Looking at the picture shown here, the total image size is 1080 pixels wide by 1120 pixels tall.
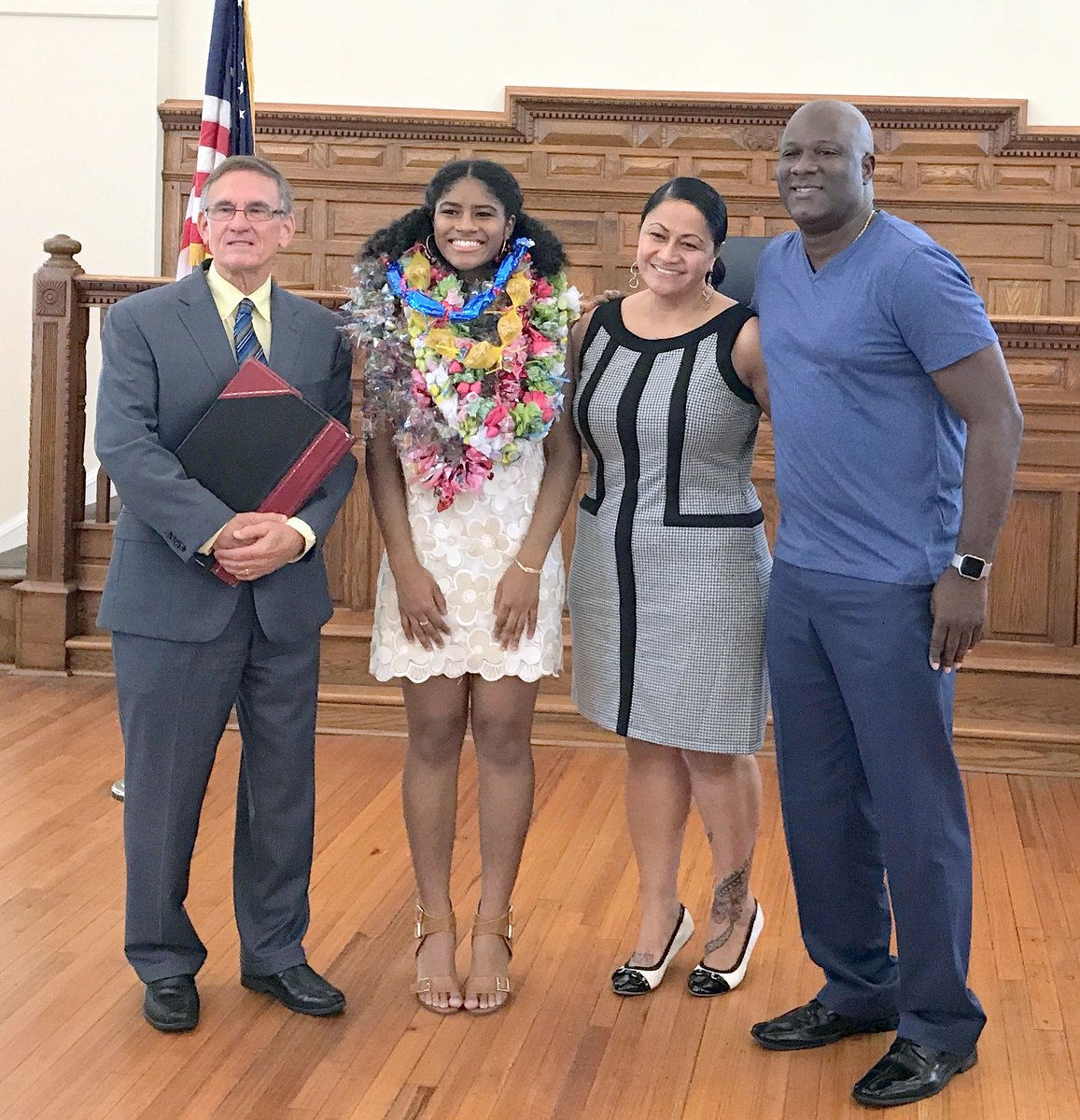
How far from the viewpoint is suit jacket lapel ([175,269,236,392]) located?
231 cm

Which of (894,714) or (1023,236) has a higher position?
(1023,236)

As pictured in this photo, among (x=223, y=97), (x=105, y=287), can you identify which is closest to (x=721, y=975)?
(x=223, y=97)

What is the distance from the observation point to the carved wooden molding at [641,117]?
6.14 m

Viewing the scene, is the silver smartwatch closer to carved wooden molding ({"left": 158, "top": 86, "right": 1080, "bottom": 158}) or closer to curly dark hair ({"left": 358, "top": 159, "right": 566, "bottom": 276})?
curly dark hair ({"left": 358, "top": 159, "right": 566, "bottom": 276})

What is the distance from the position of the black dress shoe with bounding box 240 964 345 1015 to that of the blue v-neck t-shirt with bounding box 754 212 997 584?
3.62 ft

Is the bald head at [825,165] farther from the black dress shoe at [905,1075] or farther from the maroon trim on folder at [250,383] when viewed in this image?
the black dress shoe at [905,1075]

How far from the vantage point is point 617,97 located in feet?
20.5

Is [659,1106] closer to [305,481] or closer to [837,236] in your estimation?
[305,481]

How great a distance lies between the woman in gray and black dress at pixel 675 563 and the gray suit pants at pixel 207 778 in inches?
21.3

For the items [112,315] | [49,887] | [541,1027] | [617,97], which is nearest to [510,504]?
[112,315]

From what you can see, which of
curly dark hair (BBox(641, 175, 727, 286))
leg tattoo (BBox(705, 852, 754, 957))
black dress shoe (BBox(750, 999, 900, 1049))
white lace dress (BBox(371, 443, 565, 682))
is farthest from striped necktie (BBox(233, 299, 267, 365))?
black dress shoe (BBox(750, 999, 900, 1049))

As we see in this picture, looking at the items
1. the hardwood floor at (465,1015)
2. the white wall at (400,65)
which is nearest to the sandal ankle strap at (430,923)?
the hardwood floor at (465,1015)

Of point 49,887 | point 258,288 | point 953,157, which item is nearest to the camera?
point 258,288

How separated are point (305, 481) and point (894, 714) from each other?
983mm
